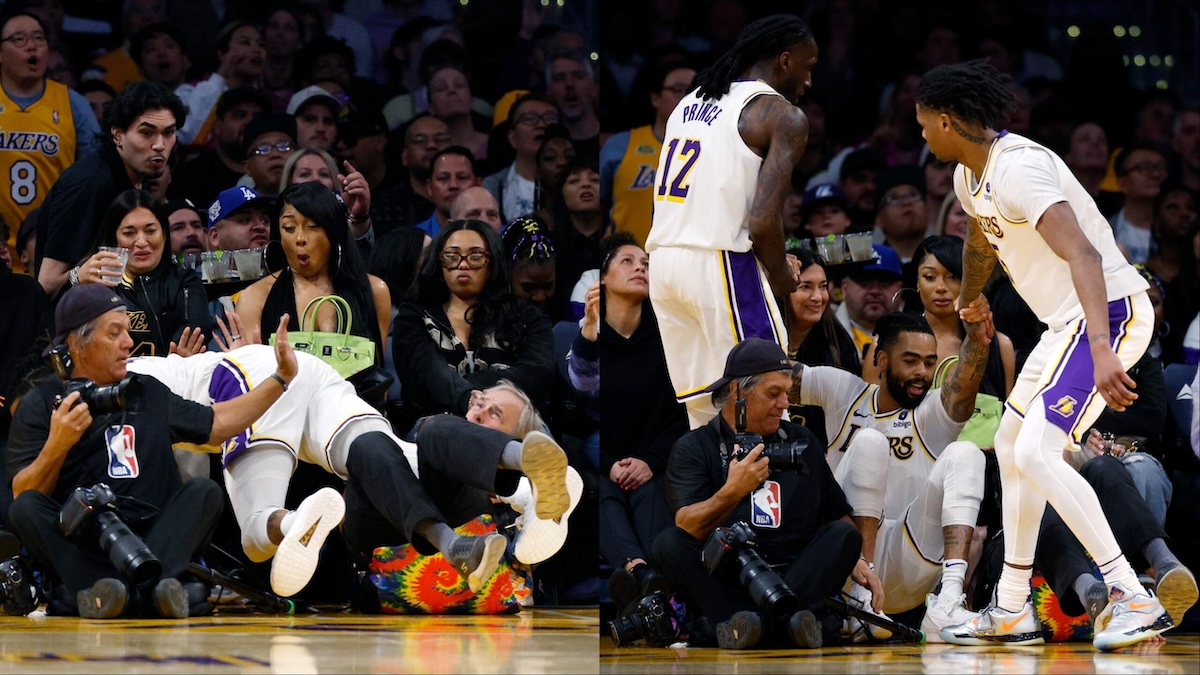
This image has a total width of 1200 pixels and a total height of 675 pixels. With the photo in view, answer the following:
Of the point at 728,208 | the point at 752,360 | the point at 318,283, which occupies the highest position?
the point at 728,208

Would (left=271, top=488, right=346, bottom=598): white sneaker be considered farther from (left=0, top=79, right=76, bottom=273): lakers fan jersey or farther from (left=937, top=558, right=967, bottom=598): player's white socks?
(left=0, top=79, right=76, bottom=273): lakers fan jersey

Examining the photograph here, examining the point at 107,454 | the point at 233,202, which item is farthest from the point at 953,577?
the point at 233,202

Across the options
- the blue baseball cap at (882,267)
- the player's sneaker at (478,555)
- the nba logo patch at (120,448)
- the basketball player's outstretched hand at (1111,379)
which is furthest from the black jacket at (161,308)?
the basketball player's outstretched hand at (1111,379)

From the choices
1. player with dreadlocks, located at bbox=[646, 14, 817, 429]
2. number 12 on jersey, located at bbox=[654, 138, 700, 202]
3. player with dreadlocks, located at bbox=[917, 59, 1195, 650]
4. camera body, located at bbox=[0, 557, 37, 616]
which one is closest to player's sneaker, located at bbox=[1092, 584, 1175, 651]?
player with dreadlocks, located at bbox=[917, 59, 1195, 650]

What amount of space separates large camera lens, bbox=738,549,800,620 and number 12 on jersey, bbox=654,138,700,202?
1.47 m

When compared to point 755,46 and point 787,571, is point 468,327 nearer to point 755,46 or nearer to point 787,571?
point 755,46

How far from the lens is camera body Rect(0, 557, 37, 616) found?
215 inches

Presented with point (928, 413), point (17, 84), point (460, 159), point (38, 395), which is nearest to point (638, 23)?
point (460, 159)

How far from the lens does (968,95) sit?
5.02m

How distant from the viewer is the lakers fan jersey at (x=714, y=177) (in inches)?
219

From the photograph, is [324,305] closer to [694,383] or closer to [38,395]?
[38,395]

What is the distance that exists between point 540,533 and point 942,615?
57.6 inches

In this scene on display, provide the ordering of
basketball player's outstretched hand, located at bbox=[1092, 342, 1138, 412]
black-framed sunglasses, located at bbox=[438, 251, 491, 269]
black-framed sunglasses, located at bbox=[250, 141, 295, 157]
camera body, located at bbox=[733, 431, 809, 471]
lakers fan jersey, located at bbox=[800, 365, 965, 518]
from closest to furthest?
basketball player's outstretched hand, located at bbox=[1092, 342, 1138, 412]
camera body, located at bbox=[733, 431, 809, 471]
lakers fan jersey, located at bbox=[800, 365, 965, 518]
black-framed sunglasses, located at bbox=[438, 251, 491, 269]
black-framed sunglasses, located at bbox=[250, 141, 295, 157]

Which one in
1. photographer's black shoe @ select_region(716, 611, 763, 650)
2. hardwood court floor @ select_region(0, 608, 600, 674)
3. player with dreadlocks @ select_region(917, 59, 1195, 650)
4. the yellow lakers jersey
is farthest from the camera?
the yellow lakers jersey
